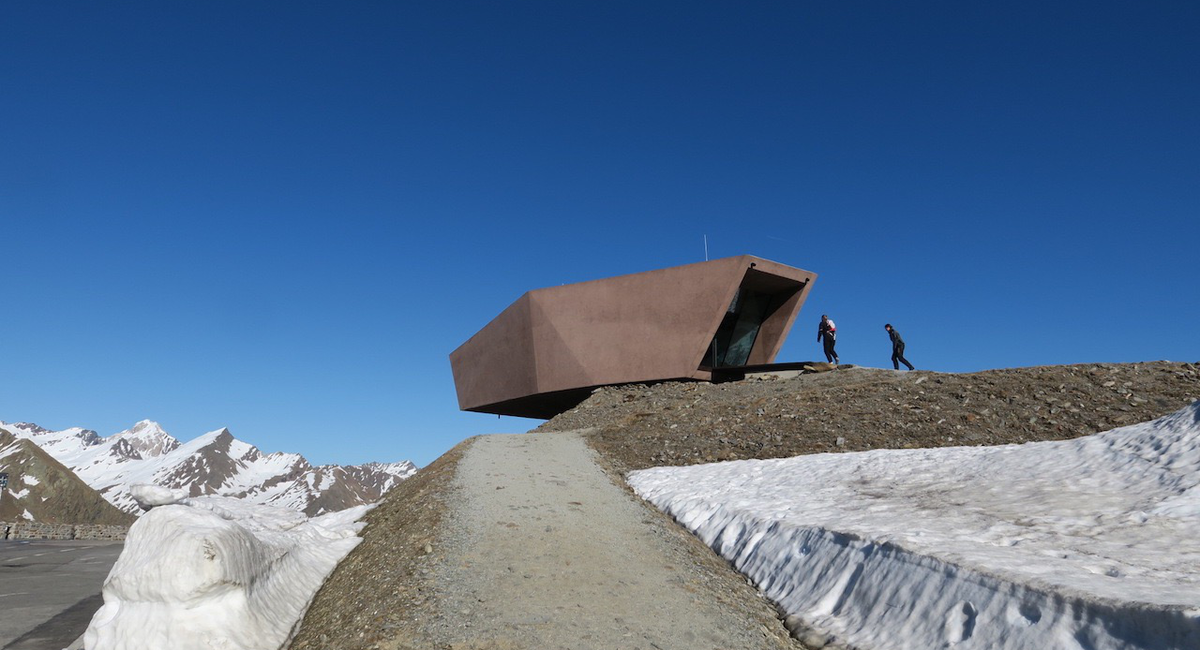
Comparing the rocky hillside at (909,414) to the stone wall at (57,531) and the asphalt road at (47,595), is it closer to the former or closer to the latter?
the asphalt road at (47,595)

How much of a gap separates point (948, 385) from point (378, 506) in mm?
12746

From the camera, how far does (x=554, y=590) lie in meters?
5.96

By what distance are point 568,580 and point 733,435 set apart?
8987 millimetres

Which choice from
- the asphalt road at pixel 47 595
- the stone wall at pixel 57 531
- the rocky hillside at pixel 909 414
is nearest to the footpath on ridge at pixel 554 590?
the asphalt road at pixel 47 595

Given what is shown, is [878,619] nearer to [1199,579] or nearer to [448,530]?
[1199,579]

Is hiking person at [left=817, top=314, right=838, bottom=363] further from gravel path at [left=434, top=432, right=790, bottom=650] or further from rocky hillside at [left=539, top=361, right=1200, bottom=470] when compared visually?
gravel path at [left=434, top=432, right=790, bottom=650]

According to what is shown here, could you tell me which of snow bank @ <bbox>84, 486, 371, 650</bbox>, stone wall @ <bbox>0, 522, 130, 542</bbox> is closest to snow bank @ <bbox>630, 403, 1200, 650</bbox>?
snow bank @ <bbox>84, 486, 371, 650</bbox>

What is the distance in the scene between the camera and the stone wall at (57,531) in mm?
24844

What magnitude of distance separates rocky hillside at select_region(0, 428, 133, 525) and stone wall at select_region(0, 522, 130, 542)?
582 feet

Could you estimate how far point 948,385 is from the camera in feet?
50.2

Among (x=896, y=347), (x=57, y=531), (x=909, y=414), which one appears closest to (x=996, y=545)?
(x=909, y=414)

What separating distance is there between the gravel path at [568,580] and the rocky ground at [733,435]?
0.32ft

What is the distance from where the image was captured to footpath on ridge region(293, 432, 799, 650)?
5.05m

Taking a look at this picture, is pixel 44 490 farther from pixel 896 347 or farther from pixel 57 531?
pixel 896 347
